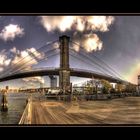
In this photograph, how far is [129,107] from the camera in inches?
201

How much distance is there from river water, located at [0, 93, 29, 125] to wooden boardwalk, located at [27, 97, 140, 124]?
192mm

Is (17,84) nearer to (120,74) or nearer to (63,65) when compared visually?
(63,65)

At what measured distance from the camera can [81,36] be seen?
205 inches

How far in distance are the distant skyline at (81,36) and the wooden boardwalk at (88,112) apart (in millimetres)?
422

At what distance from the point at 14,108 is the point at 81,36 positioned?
4.92ft

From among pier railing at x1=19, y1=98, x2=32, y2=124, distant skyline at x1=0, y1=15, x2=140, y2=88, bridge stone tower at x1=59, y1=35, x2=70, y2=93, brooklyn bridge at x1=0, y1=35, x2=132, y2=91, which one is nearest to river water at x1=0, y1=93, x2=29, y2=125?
pier railing at x1=19, y1=98, x2=32, y2=124

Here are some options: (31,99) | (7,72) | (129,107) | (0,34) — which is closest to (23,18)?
(0,34)

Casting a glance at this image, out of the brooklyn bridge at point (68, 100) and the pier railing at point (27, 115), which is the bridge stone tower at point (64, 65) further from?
the pier railing at point (27, 115)

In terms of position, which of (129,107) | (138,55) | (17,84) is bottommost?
(129,107)

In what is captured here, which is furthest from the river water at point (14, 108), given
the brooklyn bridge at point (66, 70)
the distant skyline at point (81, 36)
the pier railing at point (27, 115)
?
the brooklyn bridge at point (66, 70)

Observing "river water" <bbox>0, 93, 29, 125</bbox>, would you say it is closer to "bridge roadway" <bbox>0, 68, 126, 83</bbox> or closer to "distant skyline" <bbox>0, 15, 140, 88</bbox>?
"distant skyline" <bbox>0, 15, 140, 88</bbox>

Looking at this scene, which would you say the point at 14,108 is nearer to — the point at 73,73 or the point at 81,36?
the point at 73,73

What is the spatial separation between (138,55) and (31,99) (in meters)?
1.81

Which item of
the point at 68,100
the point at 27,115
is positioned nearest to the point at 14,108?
the point at 27,115
